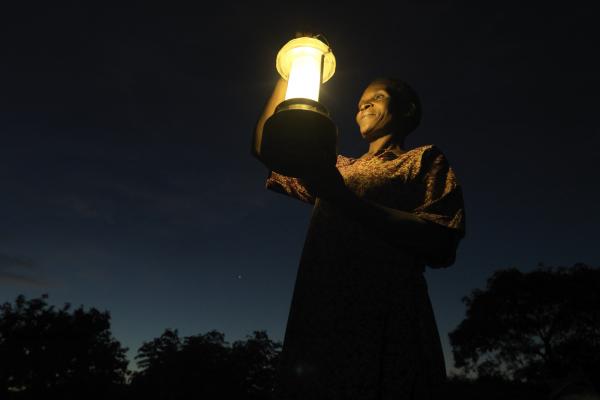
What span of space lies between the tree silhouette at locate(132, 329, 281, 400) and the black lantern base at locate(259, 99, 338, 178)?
48.0m

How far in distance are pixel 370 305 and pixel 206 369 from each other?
5692cm

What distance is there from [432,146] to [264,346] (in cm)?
5877

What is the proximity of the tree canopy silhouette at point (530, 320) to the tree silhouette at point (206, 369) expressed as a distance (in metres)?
21.9

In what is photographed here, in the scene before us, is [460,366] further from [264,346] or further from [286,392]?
[286,392]

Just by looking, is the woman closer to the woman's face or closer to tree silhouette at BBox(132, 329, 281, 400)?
the woman's face

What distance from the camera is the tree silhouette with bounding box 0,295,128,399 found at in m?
56.7

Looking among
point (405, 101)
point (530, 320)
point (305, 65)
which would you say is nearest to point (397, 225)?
point (305, 65)

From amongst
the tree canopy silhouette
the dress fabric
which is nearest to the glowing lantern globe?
the dress fabric

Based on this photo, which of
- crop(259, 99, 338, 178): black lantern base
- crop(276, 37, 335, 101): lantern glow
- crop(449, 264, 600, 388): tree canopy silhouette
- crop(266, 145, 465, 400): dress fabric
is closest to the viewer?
crop(259, 99, 338, 178): black lantern base

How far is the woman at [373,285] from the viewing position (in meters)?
1.86

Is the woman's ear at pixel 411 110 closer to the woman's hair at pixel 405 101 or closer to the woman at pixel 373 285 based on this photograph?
the woman's hair at pixel 405 101

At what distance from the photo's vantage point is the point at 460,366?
44.8 meters

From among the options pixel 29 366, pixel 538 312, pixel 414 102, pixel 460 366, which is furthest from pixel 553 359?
pixel 29 366

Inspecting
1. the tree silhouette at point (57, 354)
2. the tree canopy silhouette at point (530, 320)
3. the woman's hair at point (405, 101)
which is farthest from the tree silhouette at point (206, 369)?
the woman's hair at point (405, 101)
